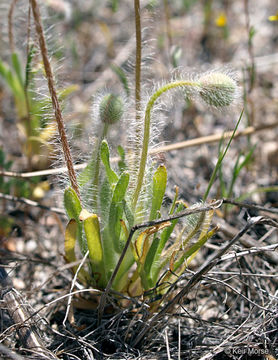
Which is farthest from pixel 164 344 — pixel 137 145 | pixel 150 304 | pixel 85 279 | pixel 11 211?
pixel 11 211

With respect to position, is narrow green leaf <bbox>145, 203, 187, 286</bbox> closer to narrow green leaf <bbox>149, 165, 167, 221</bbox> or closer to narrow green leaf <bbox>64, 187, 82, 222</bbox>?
narrow green leaf <bbox>149, 165, 167, 221</bbox>

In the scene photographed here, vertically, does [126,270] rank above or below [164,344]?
above

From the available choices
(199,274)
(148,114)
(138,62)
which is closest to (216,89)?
(148,114)

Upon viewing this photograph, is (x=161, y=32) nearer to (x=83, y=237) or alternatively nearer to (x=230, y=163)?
(x=230, y=163)

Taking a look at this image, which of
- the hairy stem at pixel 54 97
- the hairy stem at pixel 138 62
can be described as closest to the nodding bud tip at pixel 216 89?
the hairy stem at pixel 138 62

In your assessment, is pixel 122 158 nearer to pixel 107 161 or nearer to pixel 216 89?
pixel 107 161

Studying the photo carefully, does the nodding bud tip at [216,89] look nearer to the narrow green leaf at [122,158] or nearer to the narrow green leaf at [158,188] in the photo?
the narrow green leaf at [158,188]

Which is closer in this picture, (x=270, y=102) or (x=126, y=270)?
(x=126, y=270)
